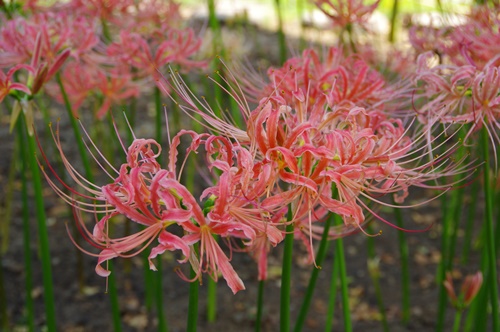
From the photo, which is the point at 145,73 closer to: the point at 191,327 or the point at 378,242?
the point at 191,327

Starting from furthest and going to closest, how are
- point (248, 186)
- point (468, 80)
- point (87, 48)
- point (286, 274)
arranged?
point (87, 48) → point (468, 80) → point (286, 274) → point (248, 186)

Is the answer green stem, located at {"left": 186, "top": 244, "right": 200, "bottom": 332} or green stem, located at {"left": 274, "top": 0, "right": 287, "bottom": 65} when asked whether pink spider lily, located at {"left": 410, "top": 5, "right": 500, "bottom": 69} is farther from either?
green stem, located at {"left": 186, "top": 244, "right": 200, "bottom": 332}

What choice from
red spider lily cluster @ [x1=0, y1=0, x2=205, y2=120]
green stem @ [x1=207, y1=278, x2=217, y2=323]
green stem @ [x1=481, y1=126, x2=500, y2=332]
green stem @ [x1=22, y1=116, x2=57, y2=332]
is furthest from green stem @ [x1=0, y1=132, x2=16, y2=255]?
green stem @ [x1=481, y1=126, x2=500, y2=332]

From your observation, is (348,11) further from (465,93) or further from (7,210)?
(7,210)

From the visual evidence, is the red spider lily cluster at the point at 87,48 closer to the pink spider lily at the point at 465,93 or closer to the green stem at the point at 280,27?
the green stem at the point at 280,27

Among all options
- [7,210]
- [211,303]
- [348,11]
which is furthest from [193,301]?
[7,210]

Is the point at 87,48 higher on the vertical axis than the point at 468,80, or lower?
higher

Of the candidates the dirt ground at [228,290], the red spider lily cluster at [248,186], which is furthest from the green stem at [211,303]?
the red spider lily cluster at [248,186]

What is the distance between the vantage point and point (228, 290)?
9.08 feet

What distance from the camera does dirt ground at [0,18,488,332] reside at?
255 centimetres

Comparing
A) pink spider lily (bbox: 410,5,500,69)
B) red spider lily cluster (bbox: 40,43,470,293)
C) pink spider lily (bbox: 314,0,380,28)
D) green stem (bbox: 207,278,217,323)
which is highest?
pink spider lily (bbox: 314,0,380,28)

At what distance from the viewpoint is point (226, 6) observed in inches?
263

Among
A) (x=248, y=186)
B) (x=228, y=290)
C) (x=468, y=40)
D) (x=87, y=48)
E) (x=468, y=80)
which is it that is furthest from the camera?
(x=228, y=290)

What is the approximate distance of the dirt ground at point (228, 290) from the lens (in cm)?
255
